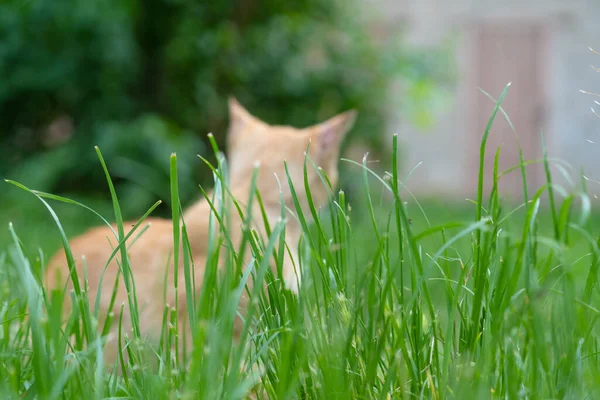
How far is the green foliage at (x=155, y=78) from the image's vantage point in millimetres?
3307

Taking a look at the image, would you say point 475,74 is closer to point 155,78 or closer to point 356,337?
point 155,78

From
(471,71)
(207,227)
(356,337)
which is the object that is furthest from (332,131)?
(471,71)

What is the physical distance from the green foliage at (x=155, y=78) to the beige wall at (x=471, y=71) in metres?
3.39

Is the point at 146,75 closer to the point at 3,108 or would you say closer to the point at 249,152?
the point at 3,108

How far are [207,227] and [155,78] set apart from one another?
2579 millimetres

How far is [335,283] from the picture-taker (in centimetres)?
79

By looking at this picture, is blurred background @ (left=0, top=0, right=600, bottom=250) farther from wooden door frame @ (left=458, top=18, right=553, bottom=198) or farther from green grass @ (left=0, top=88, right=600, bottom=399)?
wooden door frame @ (left=458, top=18, right=553, bottom=198)

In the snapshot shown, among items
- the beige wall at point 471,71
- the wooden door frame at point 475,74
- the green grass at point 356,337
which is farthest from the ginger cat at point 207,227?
the wooden door frame at point 475,74

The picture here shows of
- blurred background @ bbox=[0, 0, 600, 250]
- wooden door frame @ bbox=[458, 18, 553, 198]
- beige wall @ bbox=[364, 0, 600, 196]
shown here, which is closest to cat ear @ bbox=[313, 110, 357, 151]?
blurred background @ bbox=[0, 0, 600, 250]

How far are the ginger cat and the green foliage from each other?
1.60m

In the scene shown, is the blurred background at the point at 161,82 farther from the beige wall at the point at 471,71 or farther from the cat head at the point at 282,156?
the beige wall at the point at 471,71

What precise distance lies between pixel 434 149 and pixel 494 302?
6.65 metres

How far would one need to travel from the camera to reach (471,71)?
730 centimetres

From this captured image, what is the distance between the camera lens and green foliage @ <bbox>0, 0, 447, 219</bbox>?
331 cm
